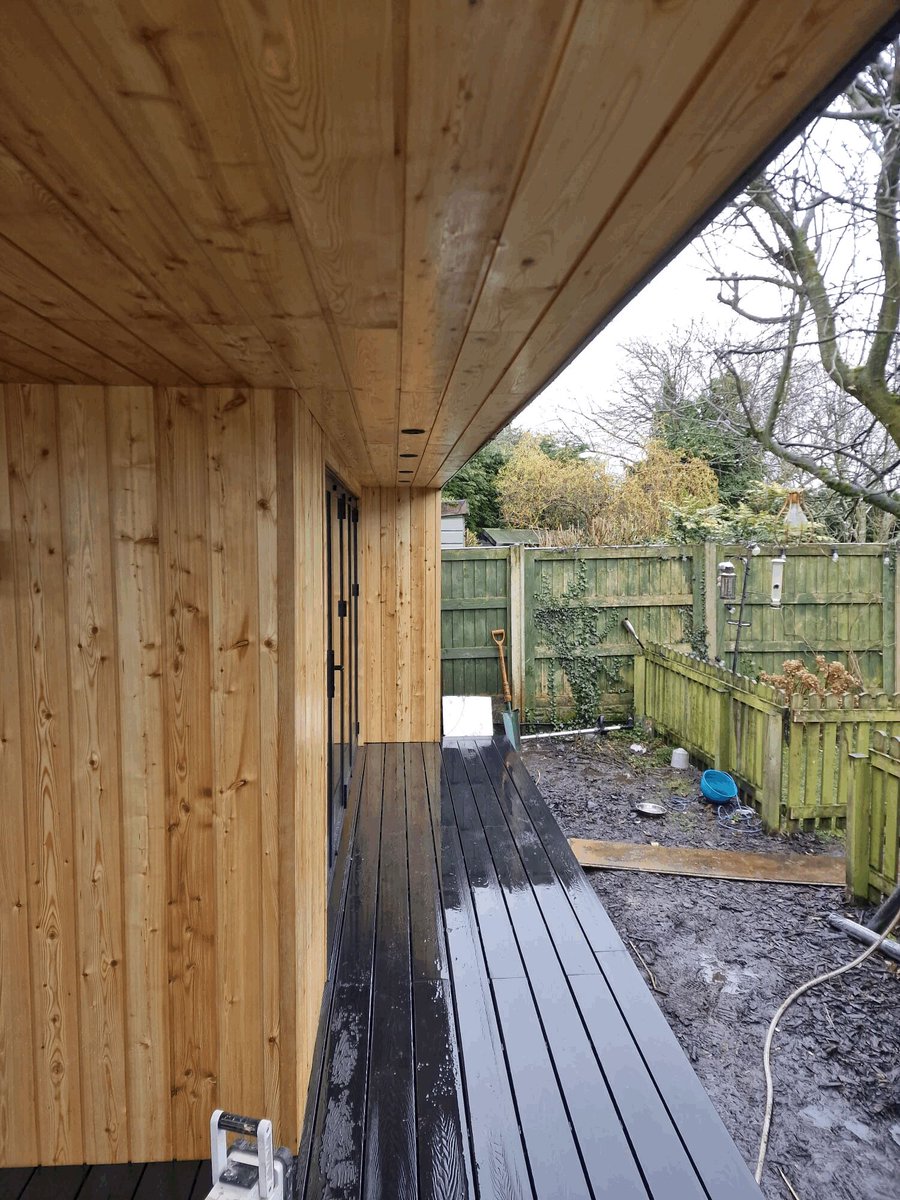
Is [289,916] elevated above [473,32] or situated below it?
below

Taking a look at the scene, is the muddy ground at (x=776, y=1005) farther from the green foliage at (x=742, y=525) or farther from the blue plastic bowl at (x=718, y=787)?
the green foliage at (x=742, y=525)

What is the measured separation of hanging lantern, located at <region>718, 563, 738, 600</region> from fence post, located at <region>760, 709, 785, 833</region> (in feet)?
6.96

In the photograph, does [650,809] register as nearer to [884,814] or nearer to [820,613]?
[884,814]

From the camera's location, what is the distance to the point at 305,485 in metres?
1.96

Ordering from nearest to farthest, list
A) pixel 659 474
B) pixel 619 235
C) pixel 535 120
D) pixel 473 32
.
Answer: pixel 473 32 → pixel 535 120 → pixel 619 235 → pixel 659 474

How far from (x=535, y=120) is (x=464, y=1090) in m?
2.07

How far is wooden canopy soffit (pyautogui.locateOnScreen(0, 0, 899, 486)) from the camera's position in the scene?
1.80ft

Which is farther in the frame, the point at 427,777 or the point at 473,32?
the point at 427,777

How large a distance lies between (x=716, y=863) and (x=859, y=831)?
0.83 m

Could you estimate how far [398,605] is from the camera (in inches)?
196

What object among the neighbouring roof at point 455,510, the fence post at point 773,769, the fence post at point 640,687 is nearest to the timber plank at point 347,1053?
the fence post at point 773,769

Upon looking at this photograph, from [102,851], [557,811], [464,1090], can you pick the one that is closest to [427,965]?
[464,1090]

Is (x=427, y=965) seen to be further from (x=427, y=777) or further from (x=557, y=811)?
(x=557, y=811)

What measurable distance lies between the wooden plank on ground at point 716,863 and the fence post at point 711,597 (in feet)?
9.69
